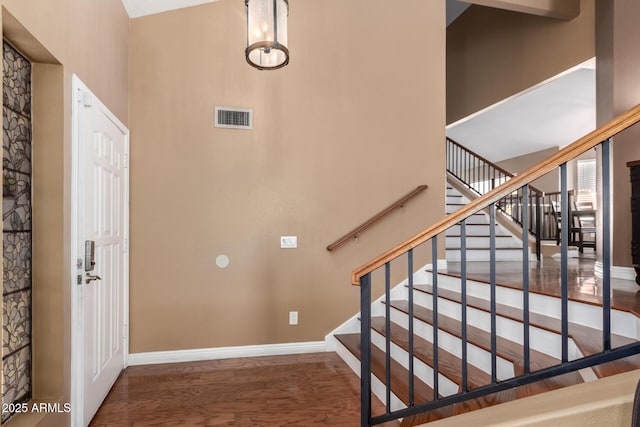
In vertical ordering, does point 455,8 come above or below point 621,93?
above

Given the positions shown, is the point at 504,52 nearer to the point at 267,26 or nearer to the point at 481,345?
the point at 267,26

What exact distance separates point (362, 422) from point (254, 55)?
2.46 m

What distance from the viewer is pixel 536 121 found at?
8.35 m

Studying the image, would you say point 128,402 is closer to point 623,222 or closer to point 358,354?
point 358,354

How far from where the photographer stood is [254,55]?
269 centimetres

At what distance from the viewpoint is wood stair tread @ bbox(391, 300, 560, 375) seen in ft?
6.63

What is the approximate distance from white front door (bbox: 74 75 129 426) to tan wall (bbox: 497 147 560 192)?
28.9 feet

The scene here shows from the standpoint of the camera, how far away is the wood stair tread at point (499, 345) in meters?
2.02

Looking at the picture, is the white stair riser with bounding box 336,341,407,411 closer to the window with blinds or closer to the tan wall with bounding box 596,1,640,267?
the tan wall with bounding box 596,1,640,267

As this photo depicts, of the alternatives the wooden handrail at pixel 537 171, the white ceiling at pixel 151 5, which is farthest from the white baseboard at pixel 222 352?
the white ceiling at pixel 151 5

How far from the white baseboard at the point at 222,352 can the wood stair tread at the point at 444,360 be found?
2.50ft

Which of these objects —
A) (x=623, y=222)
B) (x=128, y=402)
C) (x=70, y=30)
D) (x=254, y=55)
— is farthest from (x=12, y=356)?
(x=623, y=222)

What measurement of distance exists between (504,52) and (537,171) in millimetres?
4997

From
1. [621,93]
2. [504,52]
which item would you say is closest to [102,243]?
[621,93]
